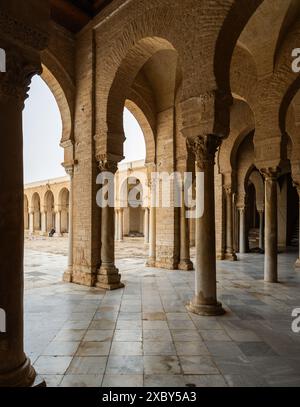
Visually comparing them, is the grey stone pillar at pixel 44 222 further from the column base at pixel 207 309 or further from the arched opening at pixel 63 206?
the column base at pixel 207 309

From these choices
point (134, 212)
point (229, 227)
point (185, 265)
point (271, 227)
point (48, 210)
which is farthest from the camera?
point (48, 210)

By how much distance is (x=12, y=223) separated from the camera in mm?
2479

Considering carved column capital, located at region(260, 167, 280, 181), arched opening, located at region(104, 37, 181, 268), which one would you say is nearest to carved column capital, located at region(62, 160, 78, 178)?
arched opening, located at region(104, 37, 181, 268)

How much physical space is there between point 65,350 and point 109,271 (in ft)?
12.0

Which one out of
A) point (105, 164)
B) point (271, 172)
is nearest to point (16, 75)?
point (105, 164)

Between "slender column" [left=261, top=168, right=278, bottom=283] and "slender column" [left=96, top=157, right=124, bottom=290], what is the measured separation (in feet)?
13.0

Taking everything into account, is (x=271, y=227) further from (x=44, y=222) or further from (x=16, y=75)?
(x=44, y=222)

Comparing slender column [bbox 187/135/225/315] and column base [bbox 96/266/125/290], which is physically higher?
slender column [bbox 187/135/225/315]

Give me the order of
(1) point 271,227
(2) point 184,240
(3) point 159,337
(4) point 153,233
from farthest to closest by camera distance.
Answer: (4) point 153,233, (2) point 184,240, (1) point 271,227, (3) point 159,337

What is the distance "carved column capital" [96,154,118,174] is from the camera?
24.2 ft

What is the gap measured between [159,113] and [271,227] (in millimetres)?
5548

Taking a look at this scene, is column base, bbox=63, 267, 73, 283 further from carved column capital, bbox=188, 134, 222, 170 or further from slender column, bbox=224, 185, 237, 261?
slender column, bbox=224, 185, 237, 261

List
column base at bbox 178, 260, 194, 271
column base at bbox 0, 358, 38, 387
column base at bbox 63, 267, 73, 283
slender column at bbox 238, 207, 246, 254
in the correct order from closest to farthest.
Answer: column base at bbox 0, 358, 38, 387 < column base at bbox 63, 267, 73, 283 < column base at bbox 178, 260, 194, 271 < slender column at bbox 238, 207, 246, 254
